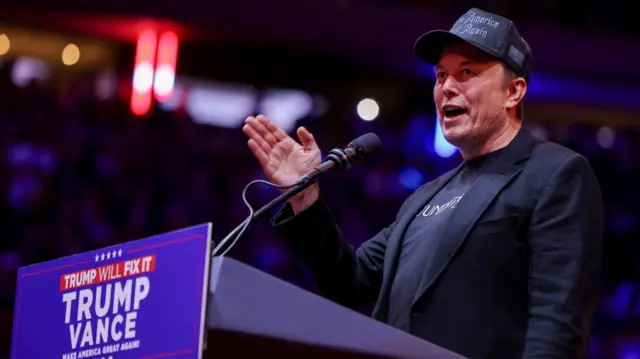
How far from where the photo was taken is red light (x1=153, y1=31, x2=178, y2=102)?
8.14 meters

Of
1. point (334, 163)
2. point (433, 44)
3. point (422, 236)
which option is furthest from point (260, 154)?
point (433, 44)

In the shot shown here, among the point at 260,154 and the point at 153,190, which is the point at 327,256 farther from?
the point at 153,190

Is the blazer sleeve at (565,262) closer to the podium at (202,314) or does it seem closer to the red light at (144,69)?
the podium at (202,314)

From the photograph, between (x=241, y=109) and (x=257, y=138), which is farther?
(x=241, y=109)

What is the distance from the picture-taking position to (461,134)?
212 centimetres

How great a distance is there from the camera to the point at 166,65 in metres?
8.32

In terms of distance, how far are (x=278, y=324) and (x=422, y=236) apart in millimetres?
636

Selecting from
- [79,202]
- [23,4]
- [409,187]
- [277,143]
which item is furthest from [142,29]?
[277,143]

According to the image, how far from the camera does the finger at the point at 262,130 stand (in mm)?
2019

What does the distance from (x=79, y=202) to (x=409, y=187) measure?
240 centimetres

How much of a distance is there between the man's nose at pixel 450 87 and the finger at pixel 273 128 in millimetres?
335

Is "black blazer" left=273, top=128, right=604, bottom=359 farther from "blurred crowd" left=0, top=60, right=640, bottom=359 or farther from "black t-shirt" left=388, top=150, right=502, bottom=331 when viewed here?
"blurred crowd" left=0, top=60, right=640, bottom=359

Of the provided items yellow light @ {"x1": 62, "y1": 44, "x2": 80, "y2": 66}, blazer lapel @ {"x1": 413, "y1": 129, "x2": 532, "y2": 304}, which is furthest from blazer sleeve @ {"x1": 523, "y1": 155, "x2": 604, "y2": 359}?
yellow light @ {"x1": 62, "y1": 44, "x2": 80, "y2": 66}

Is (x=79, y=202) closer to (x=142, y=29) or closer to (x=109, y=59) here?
(x=142, y=29)
